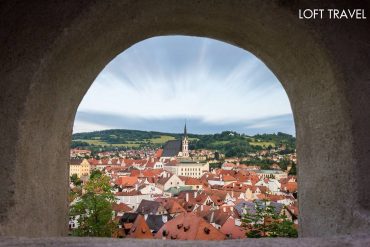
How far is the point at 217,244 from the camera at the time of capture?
81.4 inches

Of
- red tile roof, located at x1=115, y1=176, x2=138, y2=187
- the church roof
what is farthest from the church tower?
red tile roof, located at x1=115, y1=176, x2=138, y2=187

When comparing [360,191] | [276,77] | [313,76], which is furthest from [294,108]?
[360,191]

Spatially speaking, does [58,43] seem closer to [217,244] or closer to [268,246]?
[217,244]

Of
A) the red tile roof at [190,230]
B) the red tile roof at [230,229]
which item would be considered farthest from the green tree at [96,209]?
the red tile roof at [230,229]

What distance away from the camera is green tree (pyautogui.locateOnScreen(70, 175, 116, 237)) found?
13359 millimetres

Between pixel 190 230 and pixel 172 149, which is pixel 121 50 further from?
pixel 172 149

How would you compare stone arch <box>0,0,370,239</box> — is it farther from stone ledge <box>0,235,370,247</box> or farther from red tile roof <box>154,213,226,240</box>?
red tile roof <box>154,213,226,240</box>

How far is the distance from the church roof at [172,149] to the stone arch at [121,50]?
109m

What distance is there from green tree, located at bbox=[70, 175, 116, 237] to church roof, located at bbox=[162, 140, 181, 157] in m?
98.3

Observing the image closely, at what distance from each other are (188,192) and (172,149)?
55.2 metres

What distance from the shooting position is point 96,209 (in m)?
13.9

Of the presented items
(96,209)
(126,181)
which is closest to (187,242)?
(96,209)

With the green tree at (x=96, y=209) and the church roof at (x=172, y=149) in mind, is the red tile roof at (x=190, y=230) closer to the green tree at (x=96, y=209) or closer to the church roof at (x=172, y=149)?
the green tree at (x=96, y=209)

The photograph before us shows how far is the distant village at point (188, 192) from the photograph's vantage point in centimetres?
3231
